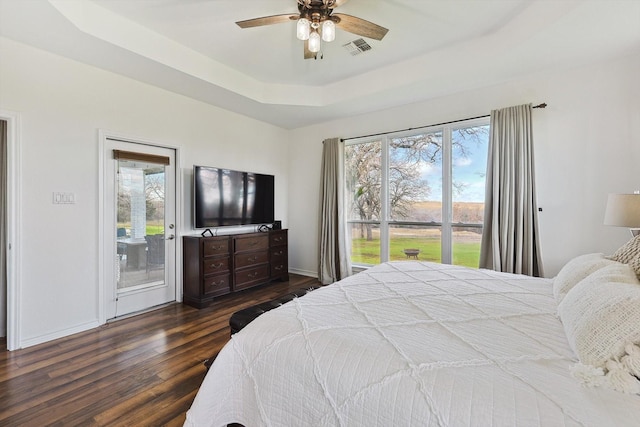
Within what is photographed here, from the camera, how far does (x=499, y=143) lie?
335 cm

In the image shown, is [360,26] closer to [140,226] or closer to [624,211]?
[624,211]

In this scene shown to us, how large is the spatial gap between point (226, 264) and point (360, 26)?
3.12 meters

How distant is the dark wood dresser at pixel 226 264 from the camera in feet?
11.8

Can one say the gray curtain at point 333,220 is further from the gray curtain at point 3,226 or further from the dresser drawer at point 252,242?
the gray curtain at point 3,226

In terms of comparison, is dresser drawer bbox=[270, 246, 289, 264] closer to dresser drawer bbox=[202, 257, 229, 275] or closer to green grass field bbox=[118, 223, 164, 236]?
dresser drawer bbox=[202, 257, 229, 275]

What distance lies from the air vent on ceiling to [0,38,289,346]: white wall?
2337 mm

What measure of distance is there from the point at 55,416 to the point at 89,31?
2.85 metres

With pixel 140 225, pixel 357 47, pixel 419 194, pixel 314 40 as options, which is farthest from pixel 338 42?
pixel 140 225

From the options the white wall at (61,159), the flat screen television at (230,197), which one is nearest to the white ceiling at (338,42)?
the white wall at (61,159)

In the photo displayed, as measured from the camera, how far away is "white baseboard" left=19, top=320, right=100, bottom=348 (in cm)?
255

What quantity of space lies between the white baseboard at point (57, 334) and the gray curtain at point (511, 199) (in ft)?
14.2

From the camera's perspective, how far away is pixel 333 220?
4688 mm

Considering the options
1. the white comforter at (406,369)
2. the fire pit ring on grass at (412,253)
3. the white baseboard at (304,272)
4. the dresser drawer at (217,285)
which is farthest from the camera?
the white baseboard at (304,272)

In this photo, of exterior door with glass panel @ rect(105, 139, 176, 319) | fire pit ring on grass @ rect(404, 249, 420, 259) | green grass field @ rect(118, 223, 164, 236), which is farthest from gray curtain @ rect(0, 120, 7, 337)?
fire pit ring on grass @ rect(404, 249, 420, 259)
